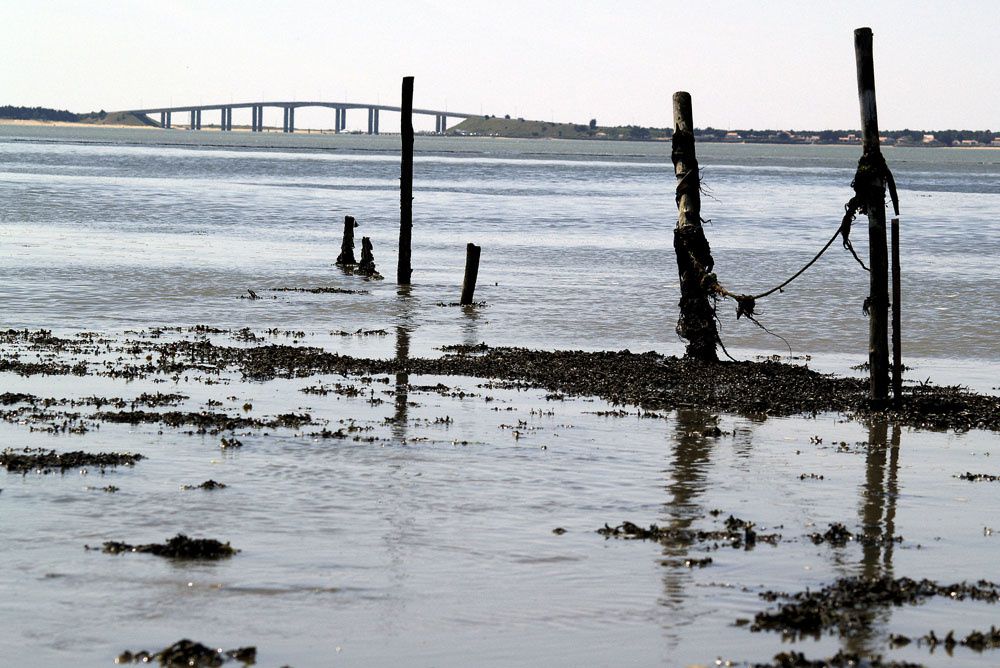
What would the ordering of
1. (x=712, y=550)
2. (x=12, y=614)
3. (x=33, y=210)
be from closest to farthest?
(x=12, y=614)
(x=712, y=550)
(x=33, y=210)

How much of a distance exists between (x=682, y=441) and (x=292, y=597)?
5.85 meters

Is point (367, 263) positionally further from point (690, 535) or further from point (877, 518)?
point (690, 535)

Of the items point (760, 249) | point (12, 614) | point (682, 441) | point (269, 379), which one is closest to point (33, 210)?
point (760, 249)

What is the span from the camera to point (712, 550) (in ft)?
29.7

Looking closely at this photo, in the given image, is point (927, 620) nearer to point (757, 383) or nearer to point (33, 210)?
point (757, 383)

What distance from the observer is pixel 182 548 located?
341 inches

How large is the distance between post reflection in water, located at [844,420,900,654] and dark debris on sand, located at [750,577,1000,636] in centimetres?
8

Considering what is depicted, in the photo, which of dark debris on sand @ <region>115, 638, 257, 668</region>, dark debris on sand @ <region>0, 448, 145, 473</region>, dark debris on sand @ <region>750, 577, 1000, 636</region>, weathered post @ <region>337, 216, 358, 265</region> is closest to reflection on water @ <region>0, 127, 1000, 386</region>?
weathered post @ <region>337, 216, 358, 265</region>

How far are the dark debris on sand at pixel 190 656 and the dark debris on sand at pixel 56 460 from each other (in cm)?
414

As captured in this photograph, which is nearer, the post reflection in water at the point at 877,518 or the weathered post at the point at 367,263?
the post reflection in water at the point at 877,518

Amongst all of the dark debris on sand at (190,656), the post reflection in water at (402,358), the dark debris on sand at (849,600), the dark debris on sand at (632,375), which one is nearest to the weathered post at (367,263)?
the post reflection in water at (402,358)

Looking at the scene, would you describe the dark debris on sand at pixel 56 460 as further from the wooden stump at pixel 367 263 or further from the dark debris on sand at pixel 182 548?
the wooden stump at pixel 367 263

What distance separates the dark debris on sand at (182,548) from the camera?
28.3 ft

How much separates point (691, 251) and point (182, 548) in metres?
10.2
